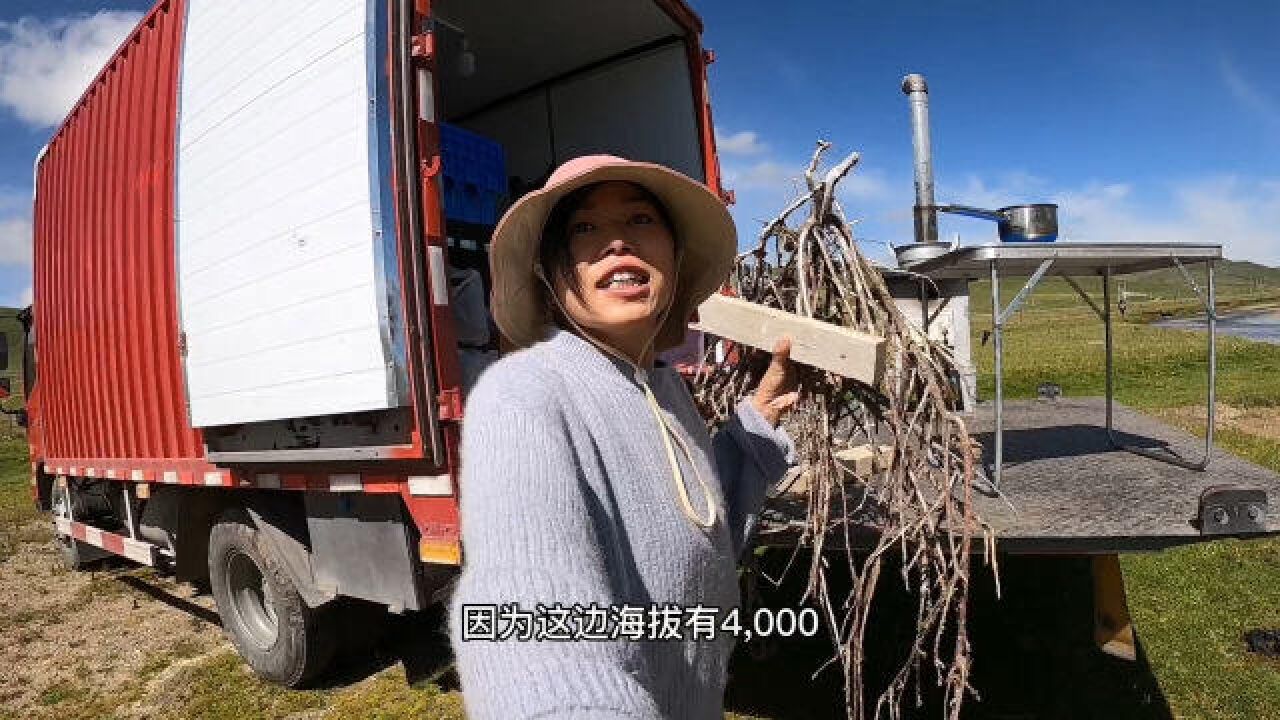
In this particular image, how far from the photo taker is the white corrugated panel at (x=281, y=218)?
8.89 ft

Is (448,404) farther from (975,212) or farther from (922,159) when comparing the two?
(922,159)

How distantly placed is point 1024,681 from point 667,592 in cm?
334

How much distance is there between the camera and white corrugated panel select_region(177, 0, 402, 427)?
2709 mm

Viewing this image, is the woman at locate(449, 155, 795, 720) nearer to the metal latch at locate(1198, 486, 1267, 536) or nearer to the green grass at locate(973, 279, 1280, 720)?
the metal latch at locate(1198, 486, 1267, 536)

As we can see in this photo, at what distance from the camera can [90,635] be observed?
525 centimetres

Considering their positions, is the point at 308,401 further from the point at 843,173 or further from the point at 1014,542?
the point at 1014,542

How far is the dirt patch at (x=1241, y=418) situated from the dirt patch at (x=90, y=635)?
10.9 meters

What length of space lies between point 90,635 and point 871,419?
6.01 meters

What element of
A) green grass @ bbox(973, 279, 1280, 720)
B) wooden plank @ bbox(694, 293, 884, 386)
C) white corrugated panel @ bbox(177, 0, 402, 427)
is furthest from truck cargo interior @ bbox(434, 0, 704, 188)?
wooden plank @ bbox(694, 293, 884, 386)

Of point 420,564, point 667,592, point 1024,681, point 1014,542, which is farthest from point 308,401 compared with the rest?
point 1024,681

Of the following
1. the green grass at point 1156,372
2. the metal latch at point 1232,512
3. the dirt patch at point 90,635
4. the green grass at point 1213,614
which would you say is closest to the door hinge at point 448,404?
the green grass at point 1213,614

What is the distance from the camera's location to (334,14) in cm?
281

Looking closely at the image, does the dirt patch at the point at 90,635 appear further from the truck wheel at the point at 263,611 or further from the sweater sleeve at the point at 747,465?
the sweater sleeve at the point at 747,465

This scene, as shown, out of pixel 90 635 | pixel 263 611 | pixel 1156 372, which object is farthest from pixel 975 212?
pixel 1156 372
